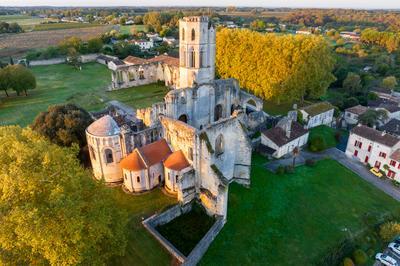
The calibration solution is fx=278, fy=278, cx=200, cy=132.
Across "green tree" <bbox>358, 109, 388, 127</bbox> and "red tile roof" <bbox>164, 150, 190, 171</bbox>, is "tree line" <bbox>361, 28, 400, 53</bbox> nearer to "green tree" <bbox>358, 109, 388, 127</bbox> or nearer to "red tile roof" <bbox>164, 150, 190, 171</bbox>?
"green tree" <bbox>358, 109, 388, 127</bbox>

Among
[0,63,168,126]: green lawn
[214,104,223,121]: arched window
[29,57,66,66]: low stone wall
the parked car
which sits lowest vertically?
the parked car

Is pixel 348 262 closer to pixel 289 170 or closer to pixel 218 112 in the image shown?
pixel 289 170

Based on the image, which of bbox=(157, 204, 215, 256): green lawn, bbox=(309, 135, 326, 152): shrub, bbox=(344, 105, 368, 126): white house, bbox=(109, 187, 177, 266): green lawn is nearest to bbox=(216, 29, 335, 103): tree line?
bbox=(344, 105, 368, 126): white house

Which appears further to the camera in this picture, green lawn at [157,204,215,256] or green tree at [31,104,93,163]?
green tree at [31,104,93,163]

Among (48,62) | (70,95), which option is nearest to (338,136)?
(70,95)

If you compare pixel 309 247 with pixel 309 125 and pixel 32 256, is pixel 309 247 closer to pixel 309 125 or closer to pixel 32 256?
pixel 32 256

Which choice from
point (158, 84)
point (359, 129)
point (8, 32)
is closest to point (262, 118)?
point (359, 129)

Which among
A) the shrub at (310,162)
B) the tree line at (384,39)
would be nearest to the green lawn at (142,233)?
the shrub at (310,162)
